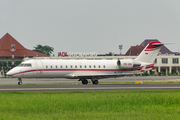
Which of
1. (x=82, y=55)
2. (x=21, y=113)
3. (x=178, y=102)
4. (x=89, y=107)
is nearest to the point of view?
Answer: (x=21, y=113)

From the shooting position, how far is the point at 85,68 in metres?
43.1

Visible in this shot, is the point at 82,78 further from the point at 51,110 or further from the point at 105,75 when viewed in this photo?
the point at 51,110

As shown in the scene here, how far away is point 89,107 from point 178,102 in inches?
207

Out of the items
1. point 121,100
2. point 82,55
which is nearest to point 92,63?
point 121,100

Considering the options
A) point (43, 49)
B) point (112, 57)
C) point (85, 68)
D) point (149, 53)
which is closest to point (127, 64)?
point (149, 53)

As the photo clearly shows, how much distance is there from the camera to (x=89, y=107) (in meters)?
15.8

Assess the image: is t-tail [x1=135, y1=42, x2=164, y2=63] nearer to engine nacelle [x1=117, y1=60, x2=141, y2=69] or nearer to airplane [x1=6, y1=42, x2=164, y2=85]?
airplane [x1=6, y1=42, x2=164, y2=85]

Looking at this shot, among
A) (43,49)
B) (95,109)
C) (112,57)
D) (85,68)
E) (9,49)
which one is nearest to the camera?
(95,109)

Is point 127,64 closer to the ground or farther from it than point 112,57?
closer to the ground

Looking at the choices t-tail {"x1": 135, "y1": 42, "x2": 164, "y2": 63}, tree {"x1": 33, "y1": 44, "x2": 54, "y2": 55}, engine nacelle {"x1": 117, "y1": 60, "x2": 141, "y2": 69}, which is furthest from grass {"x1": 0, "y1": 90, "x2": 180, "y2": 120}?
tree {"x1": 33, "y1": 44, "x2": 54, "y2": 55}

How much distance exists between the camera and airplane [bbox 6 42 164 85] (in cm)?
4025

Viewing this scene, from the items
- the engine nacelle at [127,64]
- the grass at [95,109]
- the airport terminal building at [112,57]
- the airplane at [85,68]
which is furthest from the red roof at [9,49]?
the grass at [95,109]

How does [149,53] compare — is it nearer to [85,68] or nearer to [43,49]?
[85,68]

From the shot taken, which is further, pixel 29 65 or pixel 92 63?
pixel 92 63
